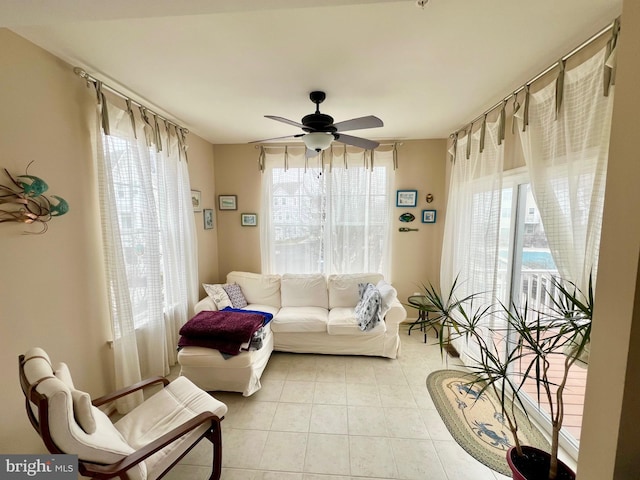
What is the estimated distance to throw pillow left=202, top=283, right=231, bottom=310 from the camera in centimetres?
312

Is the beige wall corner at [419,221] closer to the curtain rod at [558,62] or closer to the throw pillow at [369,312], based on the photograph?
the throw pillow at [369,312]

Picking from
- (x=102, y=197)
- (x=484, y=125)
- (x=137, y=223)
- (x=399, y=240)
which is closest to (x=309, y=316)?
(x=399, y=240)

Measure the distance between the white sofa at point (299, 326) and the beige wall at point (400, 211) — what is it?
1.68 ft

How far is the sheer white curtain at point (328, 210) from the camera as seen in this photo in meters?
3.68

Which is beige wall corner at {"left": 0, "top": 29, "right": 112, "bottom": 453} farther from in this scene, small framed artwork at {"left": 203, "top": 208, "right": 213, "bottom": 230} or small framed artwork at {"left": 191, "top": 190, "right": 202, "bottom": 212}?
small framed artwork at {"left": 203, "top": 208, "right": 213, "bottom": 230}

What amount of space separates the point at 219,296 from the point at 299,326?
1.05m

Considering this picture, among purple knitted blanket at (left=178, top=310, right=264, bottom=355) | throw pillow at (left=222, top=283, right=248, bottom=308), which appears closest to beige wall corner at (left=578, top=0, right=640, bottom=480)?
purple knitted blanket at (left=178, top=310, right=264, bottom=355)

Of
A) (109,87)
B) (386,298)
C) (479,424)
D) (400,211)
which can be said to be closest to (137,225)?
(109,87)

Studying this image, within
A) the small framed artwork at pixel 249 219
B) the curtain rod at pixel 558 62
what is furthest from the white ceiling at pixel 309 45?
the small framed artwork at pixel 249 219

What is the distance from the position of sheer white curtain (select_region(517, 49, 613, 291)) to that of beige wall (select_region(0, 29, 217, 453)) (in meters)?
3.16

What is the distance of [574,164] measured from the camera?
4.87 feet

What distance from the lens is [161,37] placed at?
151 cm

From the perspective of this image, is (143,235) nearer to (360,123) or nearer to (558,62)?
(360,123)

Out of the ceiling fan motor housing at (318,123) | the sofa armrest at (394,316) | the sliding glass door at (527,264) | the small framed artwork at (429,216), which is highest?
the ceiling fan motor housing at (318,123)
